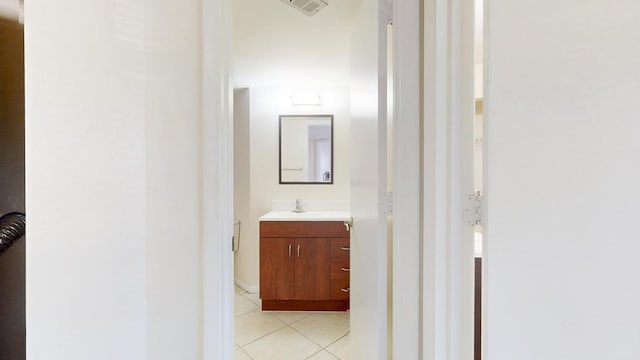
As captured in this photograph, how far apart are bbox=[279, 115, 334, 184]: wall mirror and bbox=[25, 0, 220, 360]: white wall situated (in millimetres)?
2088

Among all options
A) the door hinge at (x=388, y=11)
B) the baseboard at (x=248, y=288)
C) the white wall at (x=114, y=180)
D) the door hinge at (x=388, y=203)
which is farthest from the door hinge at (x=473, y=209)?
the baseboard at (x=248, y=288)

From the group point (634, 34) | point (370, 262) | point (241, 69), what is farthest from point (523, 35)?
point (241, 69)

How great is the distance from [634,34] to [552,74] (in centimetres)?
20

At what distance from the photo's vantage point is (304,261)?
8.41 ft

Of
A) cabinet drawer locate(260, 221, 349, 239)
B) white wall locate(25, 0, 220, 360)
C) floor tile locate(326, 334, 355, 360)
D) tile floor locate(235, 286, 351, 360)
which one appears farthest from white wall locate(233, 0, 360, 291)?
floor tile locate(326, 334, 355, 360)

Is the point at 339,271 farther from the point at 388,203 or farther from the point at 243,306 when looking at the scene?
the point at 388,203

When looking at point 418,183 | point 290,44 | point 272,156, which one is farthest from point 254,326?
point 290,44

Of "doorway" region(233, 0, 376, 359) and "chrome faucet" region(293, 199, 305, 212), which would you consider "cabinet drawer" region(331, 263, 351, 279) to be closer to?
"doorway" region(233, 0, 376, 359)

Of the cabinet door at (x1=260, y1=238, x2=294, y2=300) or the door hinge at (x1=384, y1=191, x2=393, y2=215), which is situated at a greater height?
the door hinge at (x1=384, y1=191, x2=393, y2=215)

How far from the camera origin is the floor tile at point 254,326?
2197 mm

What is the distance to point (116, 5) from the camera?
0.77m

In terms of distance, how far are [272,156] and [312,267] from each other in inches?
48.8

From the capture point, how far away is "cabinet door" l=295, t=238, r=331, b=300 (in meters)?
2.55

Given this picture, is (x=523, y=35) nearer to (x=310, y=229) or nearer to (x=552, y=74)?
(x=552, y=74)
